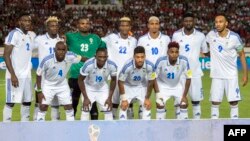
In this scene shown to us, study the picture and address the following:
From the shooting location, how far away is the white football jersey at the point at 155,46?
441 inches

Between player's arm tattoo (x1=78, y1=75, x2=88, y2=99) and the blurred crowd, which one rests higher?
the blurred crowd

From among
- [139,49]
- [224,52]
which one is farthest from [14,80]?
[224,52]

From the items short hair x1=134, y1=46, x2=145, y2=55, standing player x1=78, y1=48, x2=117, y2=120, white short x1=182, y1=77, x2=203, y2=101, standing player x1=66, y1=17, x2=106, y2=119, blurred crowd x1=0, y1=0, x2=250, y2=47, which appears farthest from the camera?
blurred crowd x1=0, y1=0, x2=250, y2=47

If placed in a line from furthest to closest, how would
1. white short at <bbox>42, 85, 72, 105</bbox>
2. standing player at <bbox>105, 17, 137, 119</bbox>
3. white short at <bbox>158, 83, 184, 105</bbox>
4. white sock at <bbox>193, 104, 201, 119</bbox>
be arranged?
white sock at <bbox>193, 104, 201, 119</bbox> < standing player at <bbox>105, 17, 137, 119</bbox> < white short at <bbox>158, 83, 184, 105</bbox> < white short at <bbox>42, 85, 72, 105</bbox>

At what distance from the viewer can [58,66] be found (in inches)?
421

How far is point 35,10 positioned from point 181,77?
69.1 ft

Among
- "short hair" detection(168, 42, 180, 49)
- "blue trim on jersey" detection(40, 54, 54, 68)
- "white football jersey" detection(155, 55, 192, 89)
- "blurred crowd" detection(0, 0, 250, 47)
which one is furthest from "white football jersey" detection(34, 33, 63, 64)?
"blurred crowd" detection(0, 0, 250, 47)

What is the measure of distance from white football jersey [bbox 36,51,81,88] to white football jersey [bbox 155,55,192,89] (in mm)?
1243

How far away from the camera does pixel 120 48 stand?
11297 millimetres

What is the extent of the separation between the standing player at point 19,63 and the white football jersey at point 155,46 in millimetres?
1775

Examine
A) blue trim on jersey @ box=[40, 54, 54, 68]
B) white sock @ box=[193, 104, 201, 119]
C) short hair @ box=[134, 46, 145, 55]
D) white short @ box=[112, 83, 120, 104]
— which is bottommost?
white sock @ box=[193, 104, 201, 119]

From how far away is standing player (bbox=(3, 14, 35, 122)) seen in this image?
35.7 feet

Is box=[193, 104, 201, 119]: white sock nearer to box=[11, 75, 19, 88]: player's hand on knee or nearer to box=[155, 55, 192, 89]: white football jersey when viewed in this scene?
box=[155, 55, 192, 89]: white football jersey

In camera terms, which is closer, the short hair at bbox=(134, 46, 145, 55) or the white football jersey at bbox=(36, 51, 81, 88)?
the short hair at bbox=(134, 46, 145, 55)
